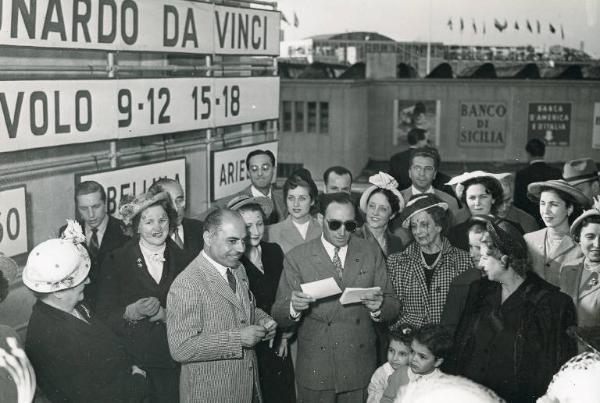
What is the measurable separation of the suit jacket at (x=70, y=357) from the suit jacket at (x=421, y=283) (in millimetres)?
1709

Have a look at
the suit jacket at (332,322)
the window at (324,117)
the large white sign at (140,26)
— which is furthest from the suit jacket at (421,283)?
the window at (324,117)

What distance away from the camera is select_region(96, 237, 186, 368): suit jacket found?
3.69 m

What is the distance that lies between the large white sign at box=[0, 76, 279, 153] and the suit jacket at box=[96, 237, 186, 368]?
0.83 m

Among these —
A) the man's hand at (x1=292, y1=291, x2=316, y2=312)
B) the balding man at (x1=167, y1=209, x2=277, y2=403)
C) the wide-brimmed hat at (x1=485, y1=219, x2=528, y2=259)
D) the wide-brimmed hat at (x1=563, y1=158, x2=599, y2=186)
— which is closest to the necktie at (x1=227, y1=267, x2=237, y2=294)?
the balding man at (x1=167, y1=209, x2=277, y2=403)

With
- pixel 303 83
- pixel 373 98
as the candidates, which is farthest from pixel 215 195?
pixel 373 98

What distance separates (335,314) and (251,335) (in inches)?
29.6

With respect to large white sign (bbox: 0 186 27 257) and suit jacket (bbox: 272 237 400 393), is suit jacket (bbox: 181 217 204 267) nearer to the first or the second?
suit jacket (bbox: 272 237 400 393)

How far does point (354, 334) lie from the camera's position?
392 centimetres

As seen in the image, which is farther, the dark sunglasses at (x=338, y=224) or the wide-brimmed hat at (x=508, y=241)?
the dark sunglasses at (x=338, y=224)

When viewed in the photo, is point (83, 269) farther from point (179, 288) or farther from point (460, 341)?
point (460, 341)

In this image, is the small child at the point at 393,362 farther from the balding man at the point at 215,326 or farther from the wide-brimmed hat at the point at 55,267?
the wide-brimmed hat at the point at 55,267

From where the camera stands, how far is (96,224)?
4379 millimetres

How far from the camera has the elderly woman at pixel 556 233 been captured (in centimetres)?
439

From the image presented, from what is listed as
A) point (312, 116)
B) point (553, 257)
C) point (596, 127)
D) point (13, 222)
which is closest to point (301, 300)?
point (13, 222)
